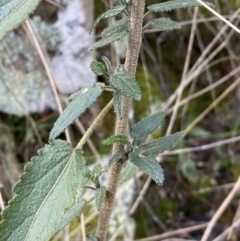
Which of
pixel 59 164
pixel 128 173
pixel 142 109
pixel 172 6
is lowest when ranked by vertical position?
pixel 142 109

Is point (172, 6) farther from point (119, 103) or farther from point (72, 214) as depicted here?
point (72, 214)

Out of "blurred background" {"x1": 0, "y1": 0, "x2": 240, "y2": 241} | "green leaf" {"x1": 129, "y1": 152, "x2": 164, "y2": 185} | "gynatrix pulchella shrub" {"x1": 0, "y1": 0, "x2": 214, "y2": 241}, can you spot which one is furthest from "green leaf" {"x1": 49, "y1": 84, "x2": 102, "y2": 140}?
"blurred background" {"x1": 0, "y1": 0, "x2": 240, "y2": 241}

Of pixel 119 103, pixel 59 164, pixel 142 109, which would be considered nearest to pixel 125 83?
pixel 119 103

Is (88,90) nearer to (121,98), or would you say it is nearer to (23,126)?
(121,98)

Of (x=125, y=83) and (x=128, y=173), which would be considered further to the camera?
(x=128, y=173)

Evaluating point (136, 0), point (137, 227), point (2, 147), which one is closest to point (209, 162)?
point (137, 227)
